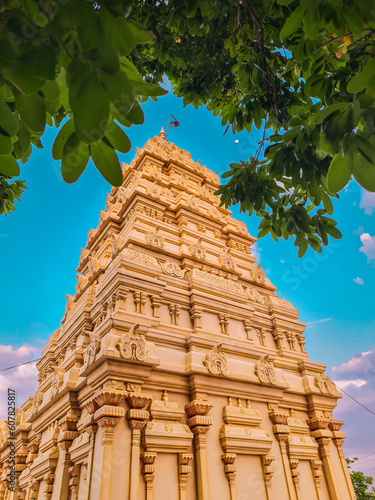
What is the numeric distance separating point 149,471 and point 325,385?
6.45m

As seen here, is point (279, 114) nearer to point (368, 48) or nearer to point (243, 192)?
point (243, 192)

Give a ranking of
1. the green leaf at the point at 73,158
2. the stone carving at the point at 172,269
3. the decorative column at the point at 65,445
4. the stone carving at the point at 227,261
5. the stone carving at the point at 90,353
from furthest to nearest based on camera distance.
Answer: the stone carving at the point at 227,261
the stone carving at the point at 172,269
the decorative column at the point at 65,445
the stone carving at the point at 90,353
the green leaf at the point at 73,158

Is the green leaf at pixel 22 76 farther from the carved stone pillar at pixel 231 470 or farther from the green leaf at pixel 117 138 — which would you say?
the carved stone pillar at pixel 231 470

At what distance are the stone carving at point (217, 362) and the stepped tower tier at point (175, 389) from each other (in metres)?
0.03

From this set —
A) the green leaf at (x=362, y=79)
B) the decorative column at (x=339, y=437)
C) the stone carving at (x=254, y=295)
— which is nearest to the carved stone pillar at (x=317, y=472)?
the decorative column at (x=339, y=437)

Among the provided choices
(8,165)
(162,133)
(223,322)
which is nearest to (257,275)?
(223,322)

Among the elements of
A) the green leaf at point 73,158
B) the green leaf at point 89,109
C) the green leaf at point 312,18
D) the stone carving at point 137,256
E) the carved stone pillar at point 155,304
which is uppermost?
the stone carving at point 137,256

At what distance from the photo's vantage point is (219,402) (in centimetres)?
821

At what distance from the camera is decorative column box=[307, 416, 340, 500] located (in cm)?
916

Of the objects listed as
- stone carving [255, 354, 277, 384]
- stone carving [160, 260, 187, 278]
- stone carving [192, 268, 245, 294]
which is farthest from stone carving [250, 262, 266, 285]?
stone carving [255, 354, 277, 384]

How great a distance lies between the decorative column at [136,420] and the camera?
6.21 m

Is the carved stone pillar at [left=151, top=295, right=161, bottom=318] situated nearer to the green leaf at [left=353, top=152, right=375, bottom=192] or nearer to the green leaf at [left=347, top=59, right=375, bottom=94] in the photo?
the green leaf at [left=353, top=152, right=375, bottom=192]

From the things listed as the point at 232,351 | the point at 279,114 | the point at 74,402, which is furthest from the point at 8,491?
the point at 279,114

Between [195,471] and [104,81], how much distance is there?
8126 millimetres
